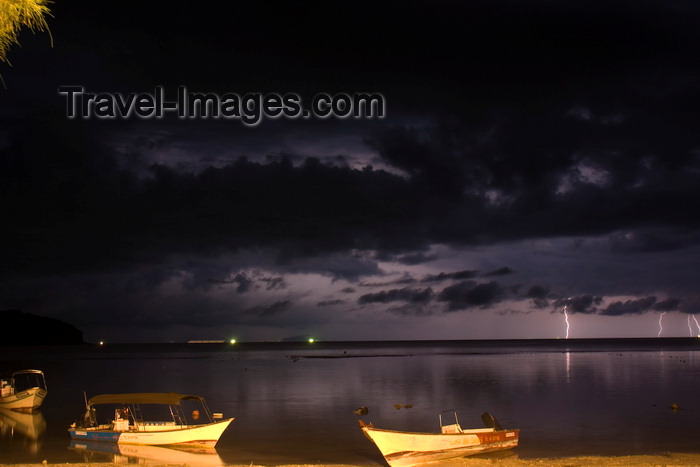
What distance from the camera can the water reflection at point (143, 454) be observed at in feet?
97.3

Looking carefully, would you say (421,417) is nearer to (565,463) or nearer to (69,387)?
(565,463)

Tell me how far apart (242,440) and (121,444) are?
642 cm

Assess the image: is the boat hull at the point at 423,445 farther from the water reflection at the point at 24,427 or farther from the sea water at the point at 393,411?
the water reflection at the point at 24,427

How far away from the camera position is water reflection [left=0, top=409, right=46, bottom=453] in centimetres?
3644

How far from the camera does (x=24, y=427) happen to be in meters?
42.3

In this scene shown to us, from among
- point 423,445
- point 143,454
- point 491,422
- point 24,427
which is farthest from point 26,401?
point 491,422

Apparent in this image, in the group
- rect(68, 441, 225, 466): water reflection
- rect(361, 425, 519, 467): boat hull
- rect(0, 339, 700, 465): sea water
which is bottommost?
rect(0, 339, 700, 465): sea water

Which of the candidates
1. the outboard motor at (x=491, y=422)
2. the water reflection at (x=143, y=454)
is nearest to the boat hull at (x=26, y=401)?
the water reflection at (x=143, y=454)

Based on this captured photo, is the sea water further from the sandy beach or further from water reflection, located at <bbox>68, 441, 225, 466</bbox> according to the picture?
the sandy beach

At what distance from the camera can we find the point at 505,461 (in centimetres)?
2611

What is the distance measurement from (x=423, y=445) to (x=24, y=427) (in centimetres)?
2869

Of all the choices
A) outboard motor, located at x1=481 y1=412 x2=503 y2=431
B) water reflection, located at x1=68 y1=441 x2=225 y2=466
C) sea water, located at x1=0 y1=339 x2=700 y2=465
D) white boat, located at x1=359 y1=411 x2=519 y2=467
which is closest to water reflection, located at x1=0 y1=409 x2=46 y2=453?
sea water, located at x1=0 y1=339 x2=700 y2=465

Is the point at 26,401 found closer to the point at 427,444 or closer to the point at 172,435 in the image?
the point at 172,435

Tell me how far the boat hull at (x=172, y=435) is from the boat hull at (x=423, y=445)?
8.80 meters
